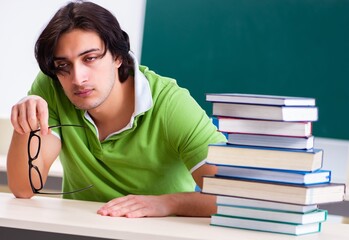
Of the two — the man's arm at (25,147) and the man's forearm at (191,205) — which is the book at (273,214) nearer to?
the man's forearm at (191,205)

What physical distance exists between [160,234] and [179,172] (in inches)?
29.6

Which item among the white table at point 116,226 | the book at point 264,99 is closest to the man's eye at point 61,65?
the white table at point 116,226

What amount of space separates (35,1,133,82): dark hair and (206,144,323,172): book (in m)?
0.65

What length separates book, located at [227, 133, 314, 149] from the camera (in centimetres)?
198

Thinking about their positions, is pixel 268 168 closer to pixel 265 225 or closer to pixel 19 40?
pixel 265 225

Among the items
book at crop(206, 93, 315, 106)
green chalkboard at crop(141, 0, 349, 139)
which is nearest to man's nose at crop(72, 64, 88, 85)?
book at crop(206, 93, 315, 106)

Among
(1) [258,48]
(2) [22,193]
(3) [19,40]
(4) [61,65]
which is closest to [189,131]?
(4) [61,65]

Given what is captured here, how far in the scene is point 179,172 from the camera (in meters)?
2.60

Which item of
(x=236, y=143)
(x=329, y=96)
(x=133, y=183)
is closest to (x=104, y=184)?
(x=133, y=183)

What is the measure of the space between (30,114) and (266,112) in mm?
667

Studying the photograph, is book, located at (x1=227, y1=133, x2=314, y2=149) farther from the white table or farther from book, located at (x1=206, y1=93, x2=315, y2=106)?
the white table

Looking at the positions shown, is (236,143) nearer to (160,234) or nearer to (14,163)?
(160,234)

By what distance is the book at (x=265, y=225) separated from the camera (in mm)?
1965

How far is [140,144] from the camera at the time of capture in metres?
2.50
